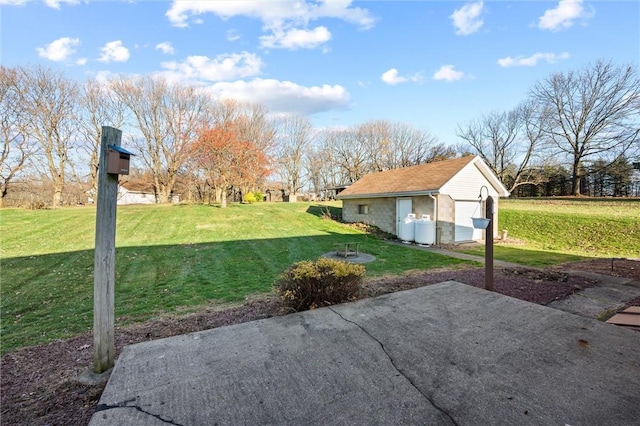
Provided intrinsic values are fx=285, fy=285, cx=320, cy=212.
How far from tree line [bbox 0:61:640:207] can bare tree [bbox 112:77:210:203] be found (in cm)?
9

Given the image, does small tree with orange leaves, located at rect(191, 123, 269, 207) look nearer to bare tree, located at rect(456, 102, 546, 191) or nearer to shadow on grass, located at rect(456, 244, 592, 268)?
shadow on grass, located at rect(456, 244, 592, 268)

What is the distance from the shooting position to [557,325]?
3.55 m

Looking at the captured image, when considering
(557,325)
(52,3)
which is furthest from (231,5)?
(557,325)

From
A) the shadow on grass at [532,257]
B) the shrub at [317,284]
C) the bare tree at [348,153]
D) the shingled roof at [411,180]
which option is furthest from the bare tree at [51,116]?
the shadow on grass at [532,257]

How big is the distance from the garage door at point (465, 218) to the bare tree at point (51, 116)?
29.1m

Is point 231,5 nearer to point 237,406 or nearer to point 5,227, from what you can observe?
point 237,406

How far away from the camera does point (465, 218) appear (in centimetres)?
1391

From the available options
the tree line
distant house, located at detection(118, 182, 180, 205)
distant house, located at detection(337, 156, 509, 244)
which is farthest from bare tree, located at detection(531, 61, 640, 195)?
distant house, located at detection(118, 182, 180, 205)

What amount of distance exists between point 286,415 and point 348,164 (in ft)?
127

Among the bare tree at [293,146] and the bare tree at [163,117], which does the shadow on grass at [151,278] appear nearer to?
the bare tree at [163,117]

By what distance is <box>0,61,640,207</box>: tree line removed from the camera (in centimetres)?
2117

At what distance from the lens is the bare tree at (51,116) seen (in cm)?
2122

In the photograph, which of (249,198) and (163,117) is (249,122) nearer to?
(163,117)

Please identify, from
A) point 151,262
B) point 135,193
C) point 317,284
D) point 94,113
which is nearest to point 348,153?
point 94,113
